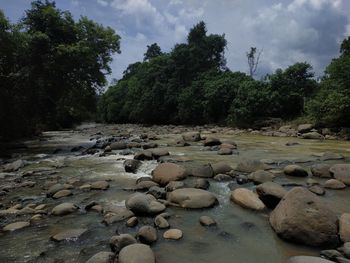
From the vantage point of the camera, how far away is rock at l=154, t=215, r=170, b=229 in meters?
6.11

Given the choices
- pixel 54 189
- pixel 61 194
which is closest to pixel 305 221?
pixel 61 194

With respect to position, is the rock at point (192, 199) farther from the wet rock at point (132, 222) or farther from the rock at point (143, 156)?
the rock at point (143, 156)

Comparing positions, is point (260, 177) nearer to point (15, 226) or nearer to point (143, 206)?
point (143, 206)

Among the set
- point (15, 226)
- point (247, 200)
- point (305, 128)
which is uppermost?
point (305, 128)

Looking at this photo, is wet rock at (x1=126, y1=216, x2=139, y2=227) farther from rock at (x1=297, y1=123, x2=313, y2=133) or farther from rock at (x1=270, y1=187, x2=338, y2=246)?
rock at (x1=297, y1=123, x2=313, y2=133)

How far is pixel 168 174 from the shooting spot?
9.21 metres

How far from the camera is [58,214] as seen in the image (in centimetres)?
689

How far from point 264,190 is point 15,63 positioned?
1674 cm

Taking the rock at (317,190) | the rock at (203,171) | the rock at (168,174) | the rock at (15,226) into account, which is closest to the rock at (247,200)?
the rock at (317,190)

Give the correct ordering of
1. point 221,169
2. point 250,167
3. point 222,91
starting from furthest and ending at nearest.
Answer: point 222,91, point 250,167, point 221,169

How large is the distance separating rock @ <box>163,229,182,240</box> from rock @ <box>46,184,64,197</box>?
3881mm

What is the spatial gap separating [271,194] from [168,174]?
3.14 m

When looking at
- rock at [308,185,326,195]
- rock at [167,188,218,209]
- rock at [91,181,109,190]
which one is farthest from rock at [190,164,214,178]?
rock at [308,185,326,195]

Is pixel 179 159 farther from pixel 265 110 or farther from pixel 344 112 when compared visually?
pixel 265 110
